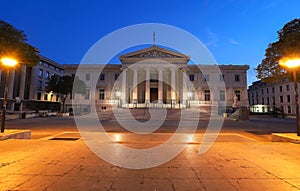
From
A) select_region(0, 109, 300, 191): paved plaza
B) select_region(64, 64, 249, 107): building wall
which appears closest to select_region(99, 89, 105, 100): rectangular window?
select_region(64, 64, 249, 107): building wall

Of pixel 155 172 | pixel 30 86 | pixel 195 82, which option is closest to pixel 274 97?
pixel 195 82

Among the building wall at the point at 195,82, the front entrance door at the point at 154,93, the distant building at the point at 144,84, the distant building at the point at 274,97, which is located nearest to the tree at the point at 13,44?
the distant building at the point at 144,84

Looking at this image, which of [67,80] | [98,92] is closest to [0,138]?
[67,80]

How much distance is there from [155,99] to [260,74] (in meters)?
23.2

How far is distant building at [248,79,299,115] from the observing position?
40406 mm

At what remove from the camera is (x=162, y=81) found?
117ft

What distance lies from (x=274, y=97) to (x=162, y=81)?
3363 centimetres

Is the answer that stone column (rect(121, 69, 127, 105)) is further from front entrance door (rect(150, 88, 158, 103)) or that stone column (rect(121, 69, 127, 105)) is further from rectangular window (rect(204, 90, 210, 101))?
rectangular window (rect(204, 90, 210, 101))

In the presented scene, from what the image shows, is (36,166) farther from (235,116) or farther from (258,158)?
(235,116)

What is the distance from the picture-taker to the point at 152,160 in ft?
14.1

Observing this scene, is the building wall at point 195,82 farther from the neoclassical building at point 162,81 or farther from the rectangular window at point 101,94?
the rectangular window at point 101,94

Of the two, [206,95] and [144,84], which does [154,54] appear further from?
[206,95]

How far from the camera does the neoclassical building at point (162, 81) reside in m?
34.3

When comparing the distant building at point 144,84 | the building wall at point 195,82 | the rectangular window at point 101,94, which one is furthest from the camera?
the rectangular window at point 101,94
